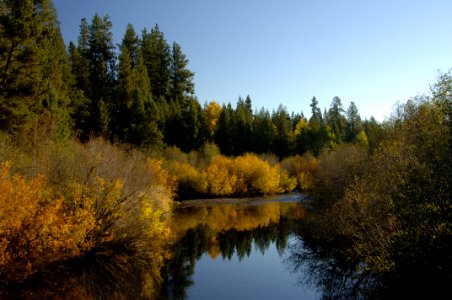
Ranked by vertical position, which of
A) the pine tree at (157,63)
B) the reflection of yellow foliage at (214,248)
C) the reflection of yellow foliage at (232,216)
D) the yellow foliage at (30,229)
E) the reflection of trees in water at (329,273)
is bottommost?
the reflection of trees in water at (329,273)

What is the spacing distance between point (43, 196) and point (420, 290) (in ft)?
55.3

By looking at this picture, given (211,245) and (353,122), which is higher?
(353,122)

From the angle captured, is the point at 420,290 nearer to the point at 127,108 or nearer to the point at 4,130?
the point at 4,130

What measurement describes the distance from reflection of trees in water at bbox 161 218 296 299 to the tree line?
9655 mm

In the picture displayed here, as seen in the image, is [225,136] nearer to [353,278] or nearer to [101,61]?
[101,61]

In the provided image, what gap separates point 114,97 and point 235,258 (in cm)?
4457

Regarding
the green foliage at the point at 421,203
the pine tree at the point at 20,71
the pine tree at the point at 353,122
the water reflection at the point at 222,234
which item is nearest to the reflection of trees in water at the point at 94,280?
the water reflection at the point at 222,234

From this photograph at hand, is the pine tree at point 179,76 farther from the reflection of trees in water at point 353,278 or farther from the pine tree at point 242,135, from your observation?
the reflection of trees in water at point 353,278

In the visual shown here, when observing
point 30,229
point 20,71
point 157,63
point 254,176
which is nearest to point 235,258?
point 30,229

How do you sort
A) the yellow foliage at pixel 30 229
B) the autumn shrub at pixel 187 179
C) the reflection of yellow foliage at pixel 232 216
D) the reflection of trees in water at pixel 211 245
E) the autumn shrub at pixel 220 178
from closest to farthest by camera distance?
the yellow foliage at pixel 30 229, the reflection of trees in water at pixel 211 245, the reflection of yellow foliage at pixel 232 216, the autumn shrub at pixel 187 179, the autumn shrub at pixel 220 178

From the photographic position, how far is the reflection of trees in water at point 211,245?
19.0 meters

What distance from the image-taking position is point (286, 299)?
55.3 ft

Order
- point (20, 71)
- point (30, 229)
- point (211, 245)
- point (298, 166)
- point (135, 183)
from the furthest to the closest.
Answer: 1. point (298, 166)
2. point (20, 71)
3. point (211, 245)
4. point (135, 183)
5. point (30, 229)

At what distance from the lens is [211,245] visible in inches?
1068
